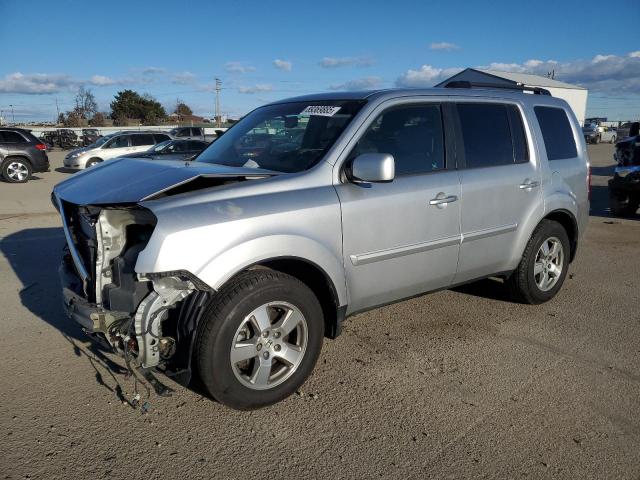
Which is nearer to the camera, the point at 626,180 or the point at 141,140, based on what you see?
the point at 626,180

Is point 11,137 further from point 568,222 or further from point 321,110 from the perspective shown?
point 568,222

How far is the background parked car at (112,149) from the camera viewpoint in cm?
2012

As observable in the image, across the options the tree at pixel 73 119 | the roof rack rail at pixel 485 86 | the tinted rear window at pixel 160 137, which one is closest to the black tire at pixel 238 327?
the roof rack rail at pixel 485 86

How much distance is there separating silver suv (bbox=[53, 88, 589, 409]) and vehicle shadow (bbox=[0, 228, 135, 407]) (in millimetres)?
641

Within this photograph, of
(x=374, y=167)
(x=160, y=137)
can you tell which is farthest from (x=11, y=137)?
(x=374, y=167)

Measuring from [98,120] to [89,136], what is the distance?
32.2 m

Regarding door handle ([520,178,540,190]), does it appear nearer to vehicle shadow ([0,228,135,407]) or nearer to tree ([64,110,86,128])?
vehicle shadow ([0,228,135,407])

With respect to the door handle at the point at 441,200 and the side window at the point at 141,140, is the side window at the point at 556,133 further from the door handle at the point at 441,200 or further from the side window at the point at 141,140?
the side window at the point at 141,140

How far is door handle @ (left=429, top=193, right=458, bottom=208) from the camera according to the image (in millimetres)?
3824

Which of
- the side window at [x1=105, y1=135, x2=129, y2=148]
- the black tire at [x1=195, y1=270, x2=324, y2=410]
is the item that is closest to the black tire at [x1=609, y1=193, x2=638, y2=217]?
the black tire at [x1=195, y1=270, x2=324, y2=410]

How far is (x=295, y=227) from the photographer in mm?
3143

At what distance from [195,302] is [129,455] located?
0.86 metres

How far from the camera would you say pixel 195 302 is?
2.88 metres

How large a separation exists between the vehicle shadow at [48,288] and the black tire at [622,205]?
975 cm
